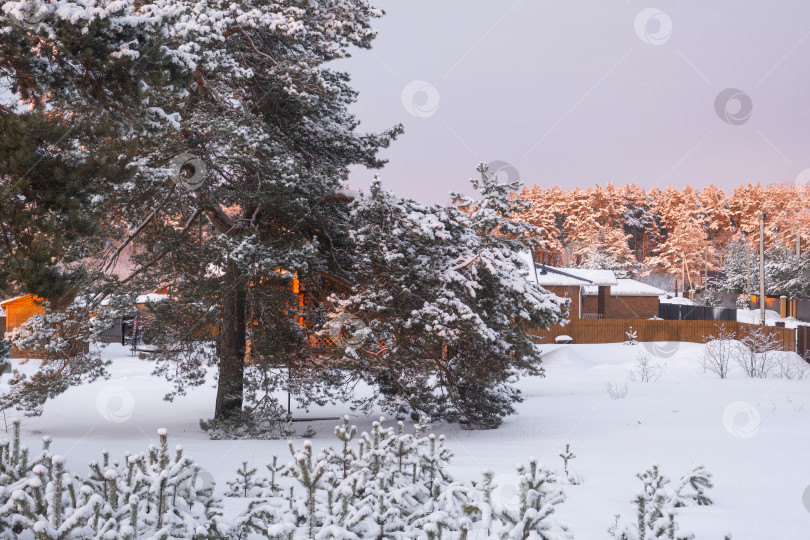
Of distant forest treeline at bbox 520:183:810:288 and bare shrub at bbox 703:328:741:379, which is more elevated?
distant forest treeline at bbox 520:183:810:288

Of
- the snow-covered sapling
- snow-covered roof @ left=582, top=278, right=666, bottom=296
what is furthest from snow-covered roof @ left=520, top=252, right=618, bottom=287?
the snow-covered sapling

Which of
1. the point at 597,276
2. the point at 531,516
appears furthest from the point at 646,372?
the point at 597,276

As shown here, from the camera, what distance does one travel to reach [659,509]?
15.8 ft

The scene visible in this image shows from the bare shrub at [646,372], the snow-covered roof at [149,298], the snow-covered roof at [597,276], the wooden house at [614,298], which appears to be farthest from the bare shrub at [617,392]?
the wooden house at [614,298]

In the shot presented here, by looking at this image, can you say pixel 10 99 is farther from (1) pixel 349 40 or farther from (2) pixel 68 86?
(1) pixel 349 40

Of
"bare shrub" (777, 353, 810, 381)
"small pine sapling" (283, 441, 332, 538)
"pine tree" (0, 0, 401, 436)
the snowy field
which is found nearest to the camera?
"small pine sapling" (283, 441, 332, 538)

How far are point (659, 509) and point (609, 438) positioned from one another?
19.5ft

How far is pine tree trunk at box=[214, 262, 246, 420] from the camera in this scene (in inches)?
455

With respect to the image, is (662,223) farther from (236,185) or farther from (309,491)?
(309,491)

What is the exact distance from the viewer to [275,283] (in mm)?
11445

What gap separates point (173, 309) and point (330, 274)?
2790 millimetres

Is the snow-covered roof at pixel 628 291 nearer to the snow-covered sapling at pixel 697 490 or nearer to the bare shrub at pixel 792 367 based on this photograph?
the bare shrub at pixel 792 367

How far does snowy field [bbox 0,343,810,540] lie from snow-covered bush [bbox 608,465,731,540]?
6.2 inches

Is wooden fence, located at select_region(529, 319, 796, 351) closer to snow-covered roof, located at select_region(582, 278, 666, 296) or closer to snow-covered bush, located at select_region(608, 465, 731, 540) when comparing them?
snow-covered roof, located at select_region(582, 278, 666, 296)
